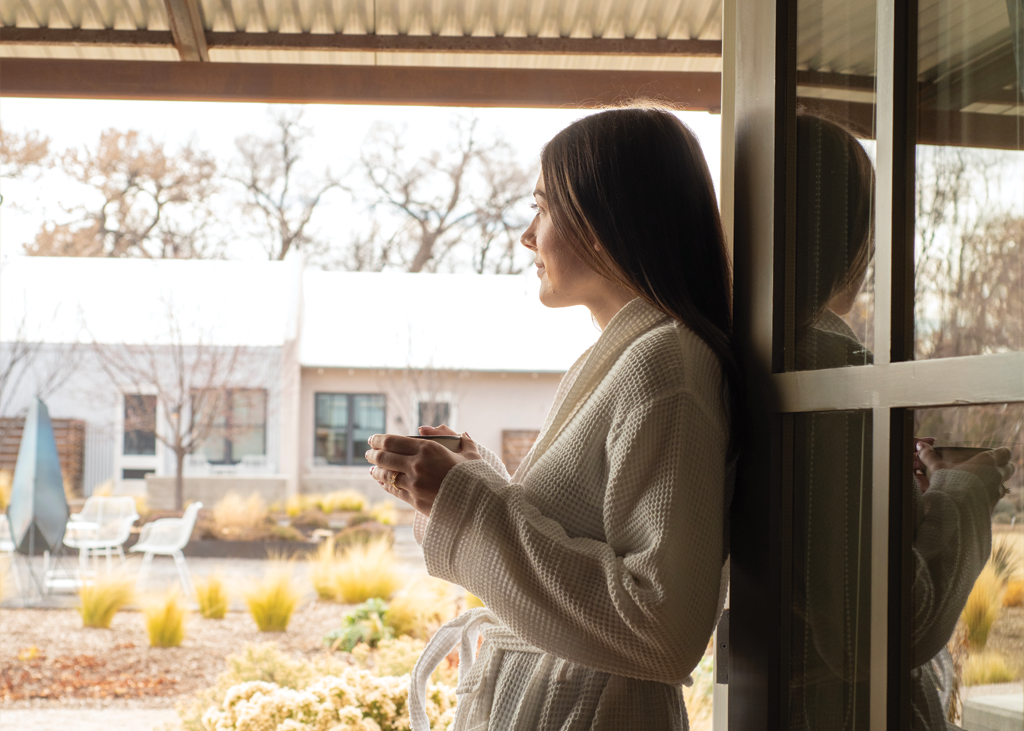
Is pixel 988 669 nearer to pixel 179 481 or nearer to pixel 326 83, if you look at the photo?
pixel 326 83

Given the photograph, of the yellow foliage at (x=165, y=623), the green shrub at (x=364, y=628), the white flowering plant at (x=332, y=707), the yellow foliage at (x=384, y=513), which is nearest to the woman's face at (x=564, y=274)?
the white flowering plant at (x=332, y=707)

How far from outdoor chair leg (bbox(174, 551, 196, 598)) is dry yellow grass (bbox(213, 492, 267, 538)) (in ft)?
1.10

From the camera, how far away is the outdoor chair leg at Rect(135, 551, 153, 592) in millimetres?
4960

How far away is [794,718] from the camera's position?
0.79 m

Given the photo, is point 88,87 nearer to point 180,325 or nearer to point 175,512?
point 180,325

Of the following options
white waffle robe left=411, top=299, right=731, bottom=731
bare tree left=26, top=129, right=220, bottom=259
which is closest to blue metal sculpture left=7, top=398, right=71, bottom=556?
bare tree left=26, top=129, right=220, bottom=259

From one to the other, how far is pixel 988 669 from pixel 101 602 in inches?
198

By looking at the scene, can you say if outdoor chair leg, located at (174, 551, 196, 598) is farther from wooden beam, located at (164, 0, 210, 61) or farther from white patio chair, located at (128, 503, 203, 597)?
wooden beam, located at (164, 0, 210, 61)

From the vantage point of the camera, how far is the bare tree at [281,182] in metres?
6.05

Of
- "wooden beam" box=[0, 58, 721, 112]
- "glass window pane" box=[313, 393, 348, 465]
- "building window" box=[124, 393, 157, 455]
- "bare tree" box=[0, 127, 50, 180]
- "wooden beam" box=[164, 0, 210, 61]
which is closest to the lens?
"wooden beam" box=[164, 0, 210, 61]

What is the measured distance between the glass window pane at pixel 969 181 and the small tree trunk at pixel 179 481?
19.0ft

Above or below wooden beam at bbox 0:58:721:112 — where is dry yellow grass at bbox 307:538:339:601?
below

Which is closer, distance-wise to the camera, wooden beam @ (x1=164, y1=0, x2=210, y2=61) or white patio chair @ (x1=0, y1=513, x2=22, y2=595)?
wooden beam @ (x1=164, y1=0, x2=210, y2=61)

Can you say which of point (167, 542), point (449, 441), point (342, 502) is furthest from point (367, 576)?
point (449, 441)
